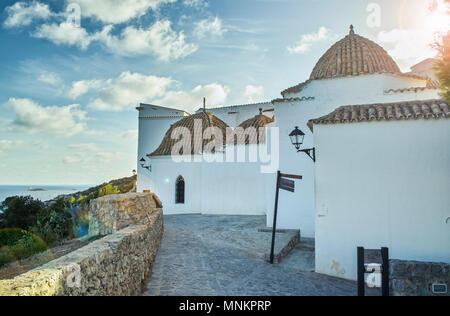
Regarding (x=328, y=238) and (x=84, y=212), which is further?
(x=84, y=212)

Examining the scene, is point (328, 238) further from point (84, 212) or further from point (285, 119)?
point (84, 212)

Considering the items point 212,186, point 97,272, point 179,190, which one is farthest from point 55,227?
point 212,186

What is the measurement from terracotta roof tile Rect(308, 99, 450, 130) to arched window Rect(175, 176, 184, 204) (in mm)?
12037

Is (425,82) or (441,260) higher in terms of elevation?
(425,82)

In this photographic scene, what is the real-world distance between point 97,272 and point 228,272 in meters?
3.37

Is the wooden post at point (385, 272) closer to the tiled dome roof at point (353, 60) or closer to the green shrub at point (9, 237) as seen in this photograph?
the tiled dome roof at point (353, 60)

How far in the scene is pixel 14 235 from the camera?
11.1 metres

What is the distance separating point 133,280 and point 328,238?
4455 millimetres

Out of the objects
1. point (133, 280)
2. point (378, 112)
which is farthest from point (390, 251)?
point (133, 280)

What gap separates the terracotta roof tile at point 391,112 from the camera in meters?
6.53

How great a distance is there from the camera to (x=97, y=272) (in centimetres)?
396

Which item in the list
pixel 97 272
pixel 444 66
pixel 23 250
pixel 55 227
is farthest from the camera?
pixel 55 227

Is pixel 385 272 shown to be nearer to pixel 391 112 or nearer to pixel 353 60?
pixel 391 112
